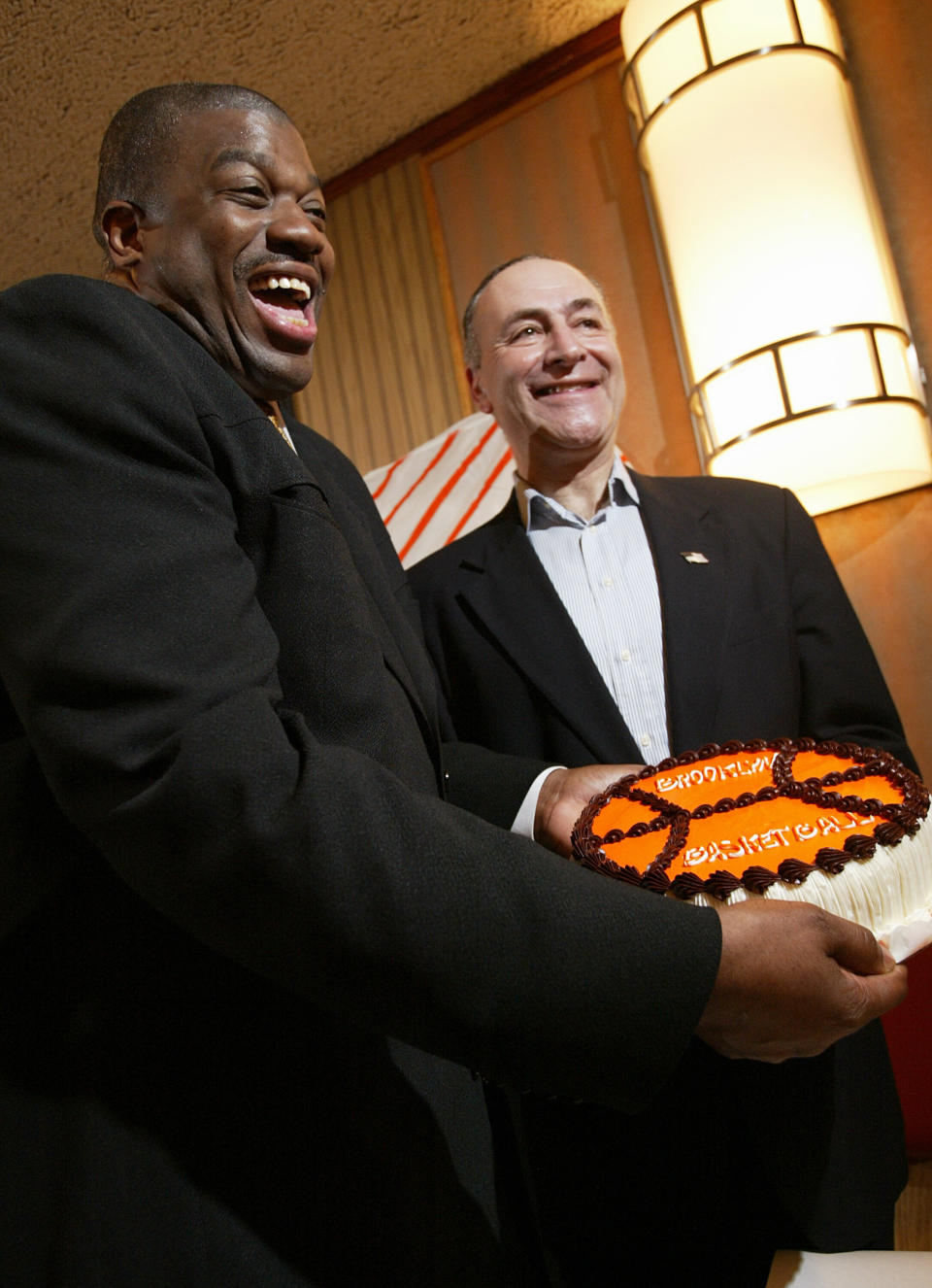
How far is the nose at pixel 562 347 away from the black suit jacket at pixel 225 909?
4.60 ft

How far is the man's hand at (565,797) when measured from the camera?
4.10 feet

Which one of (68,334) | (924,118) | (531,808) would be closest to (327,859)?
(68,334)

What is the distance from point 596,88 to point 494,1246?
3.46 m

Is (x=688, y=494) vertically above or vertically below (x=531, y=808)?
above

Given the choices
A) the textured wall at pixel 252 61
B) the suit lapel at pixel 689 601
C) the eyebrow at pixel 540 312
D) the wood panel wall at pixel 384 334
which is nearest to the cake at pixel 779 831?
the suit lapel at pixel 689 601

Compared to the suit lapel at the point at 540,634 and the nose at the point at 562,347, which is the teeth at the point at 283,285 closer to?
the suit lapel at the point at 540,634

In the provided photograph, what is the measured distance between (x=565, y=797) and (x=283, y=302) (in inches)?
26.7

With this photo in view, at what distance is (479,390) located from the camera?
7.91ft

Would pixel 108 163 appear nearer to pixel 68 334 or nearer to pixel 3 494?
pixel 68 334

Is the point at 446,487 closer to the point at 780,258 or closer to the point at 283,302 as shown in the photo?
the point at 780,258

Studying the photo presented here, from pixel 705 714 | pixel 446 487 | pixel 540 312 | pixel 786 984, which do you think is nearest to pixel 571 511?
pixel 540 312

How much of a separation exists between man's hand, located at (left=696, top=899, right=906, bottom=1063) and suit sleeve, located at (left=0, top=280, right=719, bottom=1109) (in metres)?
0.03

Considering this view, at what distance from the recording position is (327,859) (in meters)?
0.66

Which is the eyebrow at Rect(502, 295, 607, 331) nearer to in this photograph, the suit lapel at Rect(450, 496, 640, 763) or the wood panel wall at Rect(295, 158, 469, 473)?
the suit lapel at Rect(450, 496, 640, 763)
